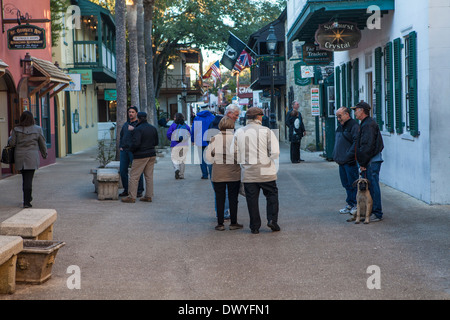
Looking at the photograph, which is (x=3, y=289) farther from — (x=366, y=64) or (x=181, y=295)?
(x=366, y=64)

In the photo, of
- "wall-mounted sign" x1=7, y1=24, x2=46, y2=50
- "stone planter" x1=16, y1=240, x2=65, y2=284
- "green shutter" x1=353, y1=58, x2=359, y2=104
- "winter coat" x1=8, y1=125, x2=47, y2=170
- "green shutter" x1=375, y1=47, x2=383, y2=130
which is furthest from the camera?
"green shutter" x1=353, y1=58, x2=359, y2=104

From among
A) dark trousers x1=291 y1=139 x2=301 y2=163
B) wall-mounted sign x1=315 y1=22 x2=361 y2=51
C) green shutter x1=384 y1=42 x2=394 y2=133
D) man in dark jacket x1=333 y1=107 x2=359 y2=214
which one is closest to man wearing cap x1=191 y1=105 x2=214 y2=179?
wall-mounted sign x1=315 y1=22 x2=361 y2=51

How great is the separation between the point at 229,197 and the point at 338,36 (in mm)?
6065

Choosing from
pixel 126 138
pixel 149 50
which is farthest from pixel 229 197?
pixel 149 50

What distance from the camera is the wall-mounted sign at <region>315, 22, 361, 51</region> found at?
14.5 meters

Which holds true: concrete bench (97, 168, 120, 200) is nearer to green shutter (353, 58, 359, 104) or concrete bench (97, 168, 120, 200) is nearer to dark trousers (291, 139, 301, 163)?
green shutter (353, 58, 359, 104)

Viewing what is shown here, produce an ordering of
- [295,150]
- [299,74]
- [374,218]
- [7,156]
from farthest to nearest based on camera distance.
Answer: [299,74] → [295,150] → [7,156] → [374,218]

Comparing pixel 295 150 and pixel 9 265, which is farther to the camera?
pixel 295 150

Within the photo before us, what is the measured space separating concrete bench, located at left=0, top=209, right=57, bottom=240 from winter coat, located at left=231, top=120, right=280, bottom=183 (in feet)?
8.90

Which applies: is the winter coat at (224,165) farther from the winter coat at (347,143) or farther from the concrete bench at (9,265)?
the concrete bench at (9,265)

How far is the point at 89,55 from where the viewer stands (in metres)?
30.4

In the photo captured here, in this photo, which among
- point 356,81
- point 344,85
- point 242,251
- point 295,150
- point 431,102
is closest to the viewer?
point 242,251

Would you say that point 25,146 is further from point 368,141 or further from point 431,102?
point 431,102

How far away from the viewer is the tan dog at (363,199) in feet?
32.4
